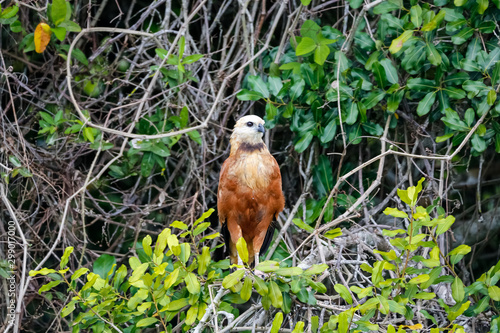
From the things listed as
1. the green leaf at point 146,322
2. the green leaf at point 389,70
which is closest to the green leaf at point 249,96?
the green leaf at point 389,70

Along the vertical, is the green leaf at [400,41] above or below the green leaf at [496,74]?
above

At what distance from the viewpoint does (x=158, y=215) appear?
4012mm

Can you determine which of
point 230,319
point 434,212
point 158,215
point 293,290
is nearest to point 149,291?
point 230,319

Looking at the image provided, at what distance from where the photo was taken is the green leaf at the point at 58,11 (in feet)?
10.9

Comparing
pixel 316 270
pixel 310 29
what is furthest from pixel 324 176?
pixel 316 270

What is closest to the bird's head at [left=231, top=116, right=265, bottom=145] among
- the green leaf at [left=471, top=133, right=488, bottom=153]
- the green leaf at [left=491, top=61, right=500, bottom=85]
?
the green leaf at [left=471, top=133, right=488, bottom=153]

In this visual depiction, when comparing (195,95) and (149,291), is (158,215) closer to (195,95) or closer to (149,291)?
(195,95)

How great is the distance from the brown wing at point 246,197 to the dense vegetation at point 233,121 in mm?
140

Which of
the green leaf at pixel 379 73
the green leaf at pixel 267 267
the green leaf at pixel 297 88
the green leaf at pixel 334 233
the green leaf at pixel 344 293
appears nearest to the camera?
the green leaf at pixel 267 267

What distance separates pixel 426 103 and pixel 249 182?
1.15m

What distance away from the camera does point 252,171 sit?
11.3ft

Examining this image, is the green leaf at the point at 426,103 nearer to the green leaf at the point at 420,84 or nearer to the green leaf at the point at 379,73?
the green leaf at the point at 420,84

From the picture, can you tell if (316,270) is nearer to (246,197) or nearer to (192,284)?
(192,284)

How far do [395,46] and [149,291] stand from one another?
196cm
